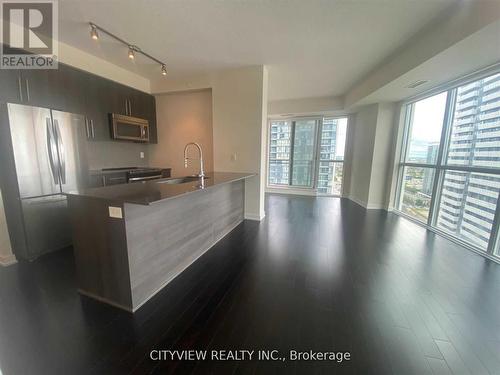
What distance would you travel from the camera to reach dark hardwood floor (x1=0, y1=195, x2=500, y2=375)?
1202 mm

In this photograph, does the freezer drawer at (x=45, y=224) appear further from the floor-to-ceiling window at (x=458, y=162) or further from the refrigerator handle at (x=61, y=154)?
the floor-to-ceiling window at (x=458, y=162)

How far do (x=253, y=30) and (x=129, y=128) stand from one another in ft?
9.39

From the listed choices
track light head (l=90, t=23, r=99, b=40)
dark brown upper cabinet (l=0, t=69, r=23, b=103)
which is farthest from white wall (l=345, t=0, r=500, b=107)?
dark brown upper cabinet (l=0, t=69, r=23, b=103)

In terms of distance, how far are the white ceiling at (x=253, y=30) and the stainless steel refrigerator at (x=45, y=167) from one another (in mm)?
1199

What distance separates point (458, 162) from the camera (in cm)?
299

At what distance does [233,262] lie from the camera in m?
2.32

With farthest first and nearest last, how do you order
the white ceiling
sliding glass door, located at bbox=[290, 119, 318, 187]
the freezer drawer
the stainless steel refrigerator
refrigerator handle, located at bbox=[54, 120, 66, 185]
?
sliding glass door, located at bbox=[290, 119, 318, 187] → refrigerator handle, located at bbox=[54, 120, 66, 185] → the freezer drawer → the stainless steel refrigerator → the white ceiling

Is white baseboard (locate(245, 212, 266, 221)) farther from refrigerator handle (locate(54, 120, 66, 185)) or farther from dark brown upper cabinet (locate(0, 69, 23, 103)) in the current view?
dark brown upper cabinet (locate(0, 69, 23, 103))

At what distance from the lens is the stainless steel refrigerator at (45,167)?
2162 mm

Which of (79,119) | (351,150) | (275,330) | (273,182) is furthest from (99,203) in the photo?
(351,150)

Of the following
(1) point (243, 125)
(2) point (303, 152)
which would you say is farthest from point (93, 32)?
(2) point (303, 152)

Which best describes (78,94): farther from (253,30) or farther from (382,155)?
(382,155)

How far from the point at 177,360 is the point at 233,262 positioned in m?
1.15

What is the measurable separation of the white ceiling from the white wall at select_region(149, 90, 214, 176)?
0.71 metres
